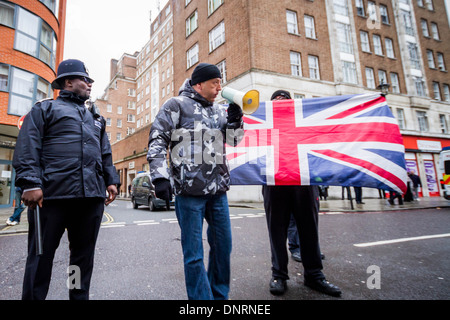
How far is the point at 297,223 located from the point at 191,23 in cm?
2600

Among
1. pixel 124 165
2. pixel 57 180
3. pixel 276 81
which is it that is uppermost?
pixel 276 81

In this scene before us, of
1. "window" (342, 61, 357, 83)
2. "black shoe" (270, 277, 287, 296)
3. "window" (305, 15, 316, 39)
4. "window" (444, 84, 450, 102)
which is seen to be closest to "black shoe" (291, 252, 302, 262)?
"black shoe" (270, 277, 287, 296)

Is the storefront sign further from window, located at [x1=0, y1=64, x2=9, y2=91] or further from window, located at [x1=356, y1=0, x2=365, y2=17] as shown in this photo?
window, located at [x1=0, y1=64, x2=9, y2=91]

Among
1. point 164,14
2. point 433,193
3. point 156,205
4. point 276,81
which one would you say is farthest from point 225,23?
point 164,14

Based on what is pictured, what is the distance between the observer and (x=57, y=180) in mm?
1932

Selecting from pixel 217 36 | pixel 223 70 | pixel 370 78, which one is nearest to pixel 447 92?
pixel 370 78

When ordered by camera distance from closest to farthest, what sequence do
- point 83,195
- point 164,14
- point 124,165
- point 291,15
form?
point 83,195
point 291,15
point 124,165
point 164,14

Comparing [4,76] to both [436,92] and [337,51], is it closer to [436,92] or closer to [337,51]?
[337,51]

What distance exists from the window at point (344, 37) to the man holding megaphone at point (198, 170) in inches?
894

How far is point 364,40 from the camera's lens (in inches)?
878

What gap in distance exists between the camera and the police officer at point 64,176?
1835 millimetres

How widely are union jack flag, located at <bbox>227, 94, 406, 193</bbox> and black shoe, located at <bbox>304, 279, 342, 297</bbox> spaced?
42.4 inches
